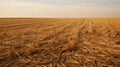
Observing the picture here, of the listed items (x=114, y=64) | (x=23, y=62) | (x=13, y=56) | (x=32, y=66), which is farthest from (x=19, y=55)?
(x=114, y=64)

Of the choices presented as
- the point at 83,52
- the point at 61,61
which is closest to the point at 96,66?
the point at 61,61

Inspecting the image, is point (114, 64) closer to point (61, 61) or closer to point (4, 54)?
point (61, 61)

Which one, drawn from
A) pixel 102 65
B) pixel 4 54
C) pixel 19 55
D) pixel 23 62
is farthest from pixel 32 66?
pixel 102 65

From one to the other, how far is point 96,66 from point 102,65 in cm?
20

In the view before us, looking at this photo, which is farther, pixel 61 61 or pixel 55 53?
pixel 55 53

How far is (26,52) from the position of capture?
221 inches

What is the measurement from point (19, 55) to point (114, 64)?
301cm

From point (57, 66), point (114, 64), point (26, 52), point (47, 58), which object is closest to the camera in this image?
point (57, 66)

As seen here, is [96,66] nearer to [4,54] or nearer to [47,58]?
[47,58]

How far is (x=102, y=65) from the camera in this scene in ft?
14.7

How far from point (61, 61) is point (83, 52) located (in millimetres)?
1406

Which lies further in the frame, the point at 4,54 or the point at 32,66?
the point at 4,54

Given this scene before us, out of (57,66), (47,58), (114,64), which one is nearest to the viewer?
(57,66)

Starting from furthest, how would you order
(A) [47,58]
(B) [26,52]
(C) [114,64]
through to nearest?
1. (B) [26,52]
2. (A) [47,58]
3. (C) [114,64]
